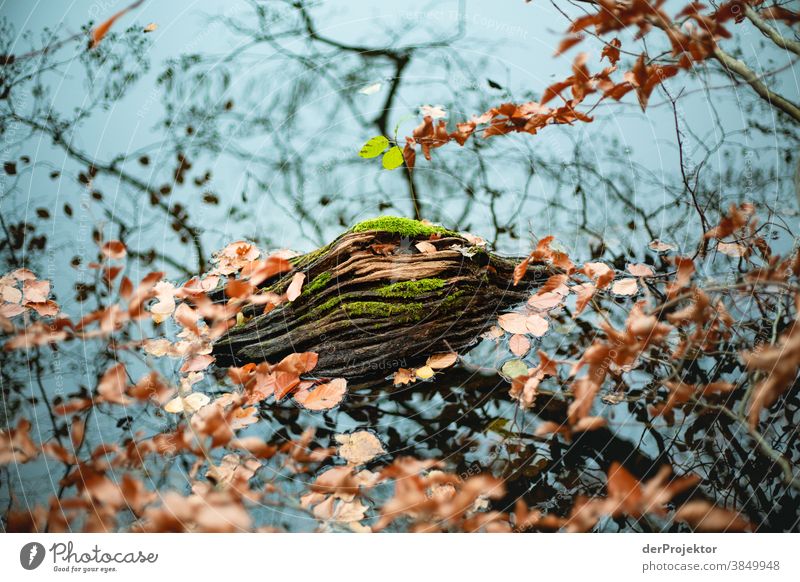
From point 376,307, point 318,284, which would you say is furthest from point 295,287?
point 376,307

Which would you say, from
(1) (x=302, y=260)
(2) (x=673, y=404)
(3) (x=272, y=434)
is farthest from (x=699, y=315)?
(1) (x=302, y=260)

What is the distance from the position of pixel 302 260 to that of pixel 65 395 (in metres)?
0.86

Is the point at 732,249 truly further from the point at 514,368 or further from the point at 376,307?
the point at 376,307

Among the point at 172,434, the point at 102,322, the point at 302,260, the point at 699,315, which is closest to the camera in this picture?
the point at 699,315

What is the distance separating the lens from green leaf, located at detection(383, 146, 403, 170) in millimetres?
1550

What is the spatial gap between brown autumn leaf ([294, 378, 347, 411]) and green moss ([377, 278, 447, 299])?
359mm

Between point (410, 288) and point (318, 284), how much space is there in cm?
34

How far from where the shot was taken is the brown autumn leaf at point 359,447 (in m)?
1.24

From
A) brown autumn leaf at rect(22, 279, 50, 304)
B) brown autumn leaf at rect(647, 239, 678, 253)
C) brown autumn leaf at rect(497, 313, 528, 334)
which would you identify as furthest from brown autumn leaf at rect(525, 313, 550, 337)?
brown autumn leaf at rect(22, 279, 50, 304)

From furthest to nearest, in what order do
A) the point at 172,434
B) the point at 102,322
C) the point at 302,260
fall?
the point at 302,260, the point at 102,322, the point at 172,434

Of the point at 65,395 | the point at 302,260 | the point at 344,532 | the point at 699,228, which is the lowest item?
the point at 344,532

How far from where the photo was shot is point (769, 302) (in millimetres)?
1354

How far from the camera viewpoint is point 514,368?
150 cm

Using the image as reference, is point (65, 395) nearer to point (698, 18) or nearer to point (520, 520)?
point (520, 520)
